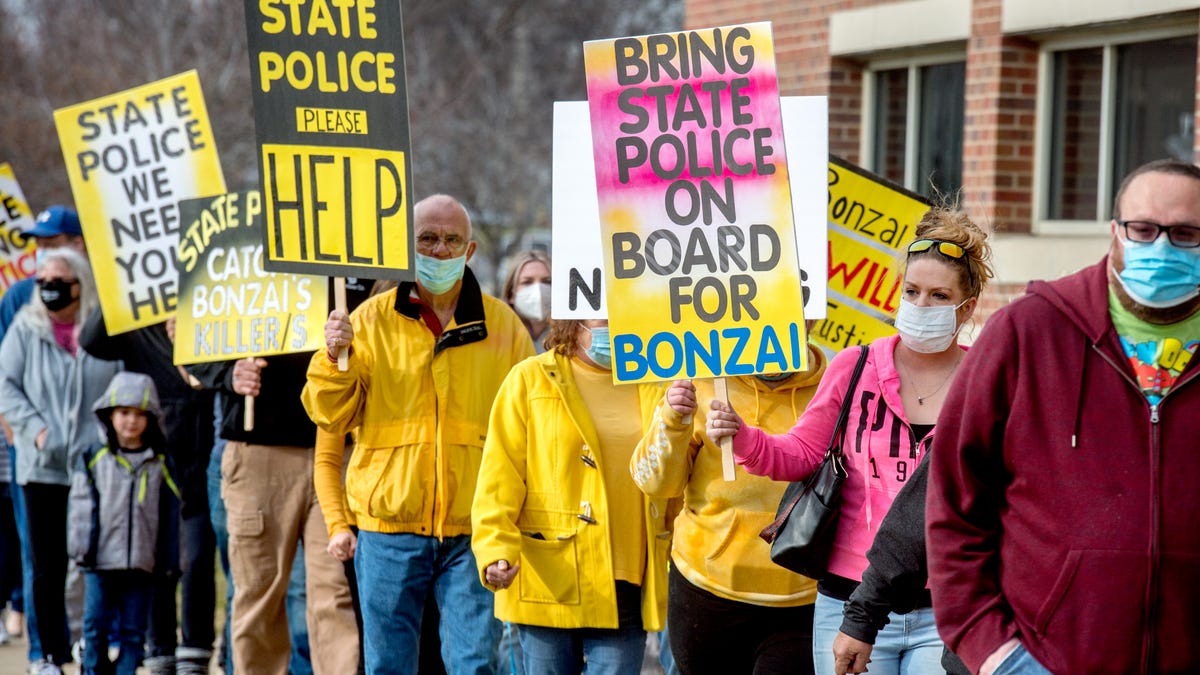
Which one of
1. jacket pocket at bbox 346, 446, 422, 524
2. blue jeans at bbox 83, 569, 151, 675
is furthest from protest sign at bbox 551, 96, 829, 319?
blue jeans at bbox 83, 569, 151, 675

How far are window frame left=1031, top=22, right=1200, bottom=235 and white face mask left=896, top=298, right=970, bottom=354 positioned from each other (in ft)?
16.3

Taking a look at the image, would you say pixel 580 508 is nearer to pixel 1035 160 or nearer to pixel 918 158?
pixel 1035 160

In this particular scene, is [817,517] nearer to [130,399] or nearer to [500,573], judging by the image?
[500,573]

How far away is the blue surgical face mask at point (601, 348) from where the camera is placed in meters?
5.37

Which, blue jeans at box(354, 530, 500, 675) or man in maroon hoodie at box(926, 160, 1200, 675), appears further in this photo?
blue jeans at box(354, 530, 500, 675)

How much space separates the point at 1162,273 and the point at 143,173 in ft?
19.8

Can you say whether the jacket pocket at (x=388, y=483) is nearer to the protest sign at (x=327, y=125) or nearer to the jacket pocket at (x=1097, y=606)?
the protest sign at (x=327, y=125)

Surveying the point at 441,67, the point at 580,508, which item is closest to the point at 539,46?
the point at 441,67

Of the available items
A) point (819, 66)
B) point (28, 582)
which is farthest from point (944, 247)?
point (819, 66)

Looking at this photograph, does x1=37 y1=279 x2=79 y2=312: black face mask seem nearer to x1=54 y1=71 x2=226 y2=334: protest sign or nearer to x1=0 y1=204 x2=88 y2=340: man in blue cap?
x1=0 y1=204 x2=88 y2=340: man in blue cap

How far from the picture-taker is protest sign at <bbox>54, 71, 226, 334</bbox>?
8109 mm

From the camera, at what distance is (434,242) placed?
20.1 feet

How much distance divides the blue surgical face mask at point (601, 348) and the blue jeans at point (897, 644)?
1216 millimetres

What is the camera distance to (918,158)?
35.5ft
